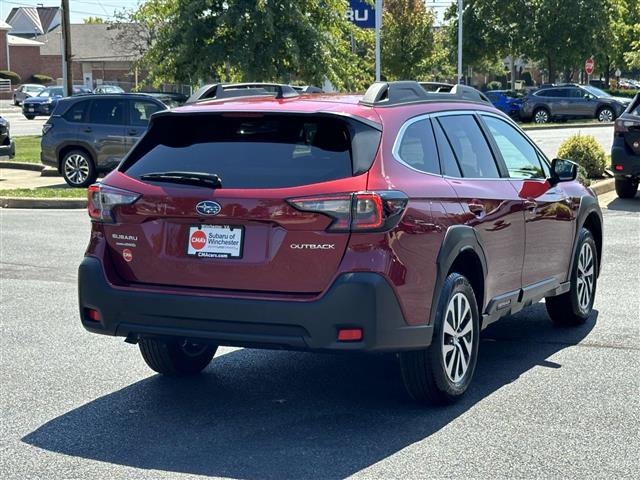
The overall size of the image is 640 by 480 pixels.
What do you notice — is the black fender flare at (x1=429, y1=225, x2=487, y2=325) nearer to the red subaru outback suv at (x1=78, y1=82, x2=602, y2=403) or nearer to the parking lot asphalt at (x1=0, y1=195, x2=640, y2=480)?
the red subaru outback suv at (x1=78, y1=82, x2=602, y2=403)

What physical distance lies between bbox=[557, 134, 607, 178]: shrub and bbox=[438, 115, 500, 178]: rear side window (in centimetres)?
1291

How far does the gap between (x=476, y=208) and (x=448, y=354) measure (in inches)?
35.9

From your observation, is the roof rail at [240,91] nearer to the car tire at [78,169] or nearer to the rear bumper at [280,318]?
the rear bumper at [280,318]

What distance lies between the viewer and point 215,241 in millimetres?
5715

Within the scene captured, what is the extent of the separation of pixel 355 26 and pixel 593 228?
23520 mm

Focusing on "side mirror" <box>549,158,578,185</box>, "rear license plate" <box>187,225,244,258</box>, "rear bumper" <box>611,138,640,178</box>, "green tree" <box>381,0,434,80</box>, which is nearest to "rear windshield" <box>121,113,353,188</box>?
"rear license plate" <box>187,225,244,258</box>

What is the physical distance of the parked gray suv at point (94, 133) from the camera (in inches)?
821

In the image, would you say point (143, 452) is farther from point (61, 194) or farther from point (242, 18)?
point (242, 18)

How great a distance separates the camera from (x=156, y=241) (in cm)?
588

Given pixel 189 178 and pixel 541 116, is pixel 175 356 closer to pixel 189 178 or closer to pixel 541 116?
pixel 189 178

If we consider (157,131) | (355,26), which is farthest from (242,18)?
(157,131)

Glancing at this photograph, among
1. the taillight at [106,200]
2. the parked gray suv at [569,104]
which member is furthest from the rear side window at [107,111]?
the parked gray suv at [569,104]

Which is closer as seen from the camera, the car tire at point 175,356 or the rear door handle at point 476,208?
the rear door handle at point 476,208

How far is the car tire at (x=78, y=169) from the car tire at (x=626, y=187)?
9592 millimetres
